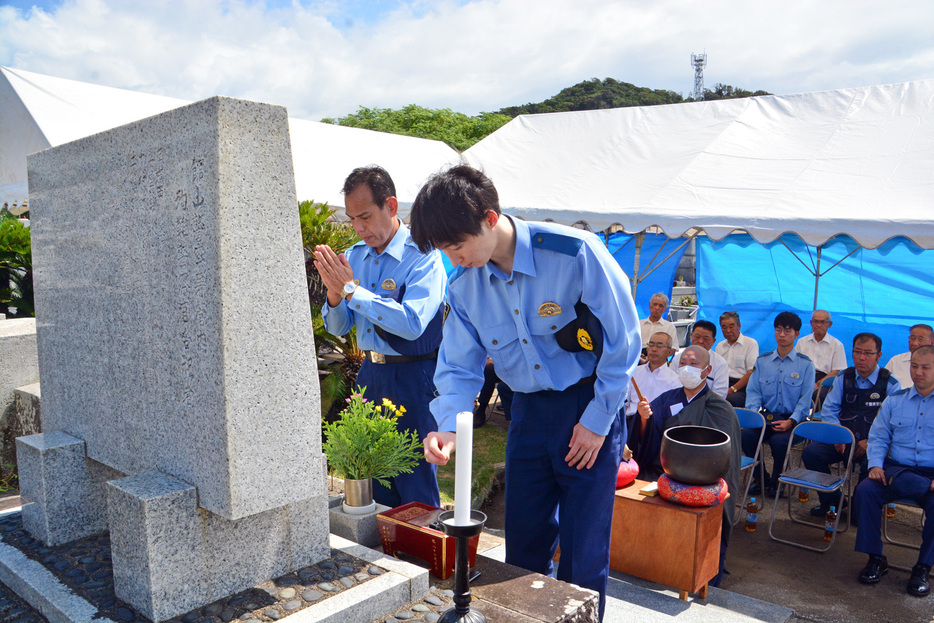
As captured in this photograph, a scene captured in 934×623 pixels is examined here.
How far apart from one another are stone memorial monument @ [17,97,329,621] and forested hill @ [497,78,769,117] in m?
30.1

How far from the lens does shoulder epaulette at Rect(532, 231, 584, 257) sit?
2.28 m

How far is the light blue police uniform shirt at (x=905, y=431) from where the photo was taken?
16.1ft

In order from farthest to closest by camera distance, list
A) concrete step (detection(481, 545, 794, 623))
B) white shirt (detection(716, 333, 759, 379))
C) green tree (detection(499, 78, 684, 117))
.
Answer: green tree (detection(499, 78, 684, 117)) → white shirt (detection(716, 333, 759, 379)) → concrete step (detection(481, 545, 794, 623))

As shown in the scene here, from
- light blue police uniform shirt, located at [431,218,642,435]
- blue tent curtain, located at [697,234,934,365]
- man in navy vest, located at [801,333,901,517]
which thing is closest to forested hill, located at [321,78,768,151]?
blue tent curtain, located at [697,234,934,365]

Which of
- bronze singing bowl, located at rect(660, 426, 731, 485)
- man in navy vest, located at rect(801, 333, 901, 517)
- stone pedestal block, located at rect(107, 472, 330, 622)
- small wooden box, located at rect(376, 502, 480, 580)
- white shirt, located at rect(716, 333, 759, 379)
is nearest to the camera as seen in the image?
stone pedestal block, located at rect(107, 472, 330, 622)

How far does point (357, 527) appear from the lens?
2.75 meters

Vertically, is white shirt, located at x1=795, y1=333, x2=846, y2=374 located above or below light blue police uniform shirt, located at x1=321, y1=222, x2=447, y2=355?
below

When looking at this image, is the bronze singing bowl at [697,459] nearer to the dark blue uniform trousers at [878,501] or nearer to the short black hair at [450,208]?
the dark blue uniform trousers at [878,501]

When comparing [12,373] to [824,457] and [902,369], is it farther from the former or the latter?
[902,369]

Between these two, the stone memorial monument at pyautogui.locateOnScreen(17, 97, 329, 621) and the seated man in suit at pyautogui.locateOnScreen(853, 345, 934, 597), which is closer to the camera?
the stone memorial monument at pyautogui.locateOnScreen(17, 97, 329, 621)

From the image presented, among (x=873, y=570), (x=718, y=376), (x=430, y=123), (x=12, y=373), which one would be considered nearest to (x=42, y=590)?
(x=12, y=373)

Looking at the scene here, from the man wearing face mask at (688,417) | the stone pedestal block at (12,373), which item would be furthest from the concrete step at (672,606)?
the stone pedestal block at (12,373)

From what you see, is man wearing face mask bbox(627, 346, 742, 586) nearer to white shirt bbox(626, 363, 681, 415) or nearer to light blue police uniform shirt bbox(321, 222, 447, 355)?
white shirt bbox(626, 363, 681, 415)

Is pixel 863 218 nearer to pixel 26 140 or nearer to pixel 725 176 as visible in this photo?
pixel 725 176
